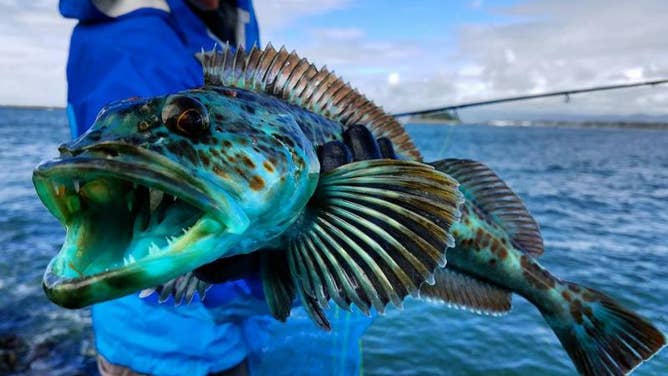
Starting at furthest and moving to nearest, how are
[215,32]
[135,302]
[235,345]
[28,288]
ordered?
[28,288]
[215,32]
[235,345]
[135,302]

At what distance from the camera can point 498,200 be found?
A: 327 cm

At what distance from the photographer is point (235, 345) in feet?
11.3

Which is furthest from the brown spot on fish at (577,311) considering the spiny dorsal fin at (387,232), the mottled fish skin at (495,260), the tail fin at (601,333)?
the spiny dorsal fin at (387,232)

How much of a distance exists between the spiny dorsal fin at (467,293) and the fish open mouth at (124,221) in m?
1.60

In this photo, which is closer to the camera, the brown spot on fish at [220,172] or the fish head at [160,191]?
the fish head at [160,191]

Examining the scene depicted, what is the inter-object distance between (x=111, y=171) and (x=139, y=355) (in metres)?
2.09

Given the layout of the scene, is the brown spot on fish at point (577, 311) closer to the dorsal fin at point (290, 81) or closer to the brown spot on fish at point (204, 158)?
the dorsal fin at point (290, 81)

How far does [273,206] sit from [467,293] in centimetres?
168

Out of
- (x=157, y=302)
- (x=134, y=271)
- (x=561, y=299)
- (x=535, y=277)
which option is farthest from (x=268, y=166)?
(x=561, y=299)

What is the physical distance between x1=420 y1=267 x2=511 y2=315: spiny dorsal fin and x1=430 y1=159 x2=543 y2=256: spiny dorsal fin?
32 cm

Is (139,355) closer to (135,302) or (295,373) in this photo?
(135,302)

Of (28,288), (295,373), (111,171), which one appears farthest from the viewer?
(28,288)

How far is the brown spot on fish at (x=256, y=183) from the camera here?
6.05ft

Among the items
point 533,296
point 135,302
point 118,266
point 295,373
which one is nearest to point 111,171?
point 118,266
